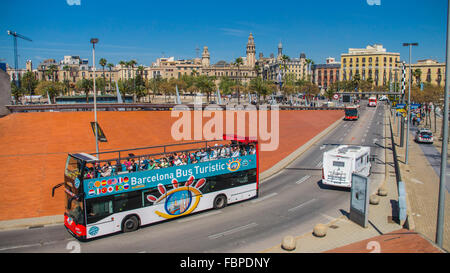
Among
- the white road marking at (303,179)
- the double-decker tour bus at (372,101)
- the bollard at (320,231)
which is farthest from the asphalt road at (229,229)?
the double-decker tour bus at (372,101)

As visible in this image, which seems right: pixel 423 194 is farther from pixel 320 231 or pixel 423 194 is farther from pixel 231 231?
pixel 231 231

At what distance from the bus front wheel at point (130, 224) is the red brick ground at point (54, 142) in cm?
625

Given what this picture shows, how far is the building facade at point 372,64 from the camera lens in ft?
492

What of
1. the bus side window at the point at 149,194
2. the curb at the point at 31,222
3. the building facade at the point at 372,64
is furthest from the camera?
the building facade at the point at 372,64

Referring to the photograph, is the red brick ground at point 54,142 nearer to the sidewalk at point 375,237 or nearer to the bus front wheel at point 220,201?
the bus front wheel at point 220,201

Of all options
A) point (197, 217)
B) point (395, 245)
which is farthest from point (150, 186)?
point (395, 245)

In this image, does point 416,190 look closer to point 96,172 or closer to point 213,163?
point 213,163

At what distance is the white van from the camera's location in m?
21.4

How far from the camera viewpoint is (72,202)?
1485 cm

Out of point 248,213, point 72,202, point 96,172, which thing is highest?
point 96,172

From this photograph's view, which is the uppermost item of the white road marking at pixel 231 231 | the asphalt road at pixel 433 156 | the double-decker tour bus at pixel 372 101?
the double-decker tour bus at pixel 372 101
